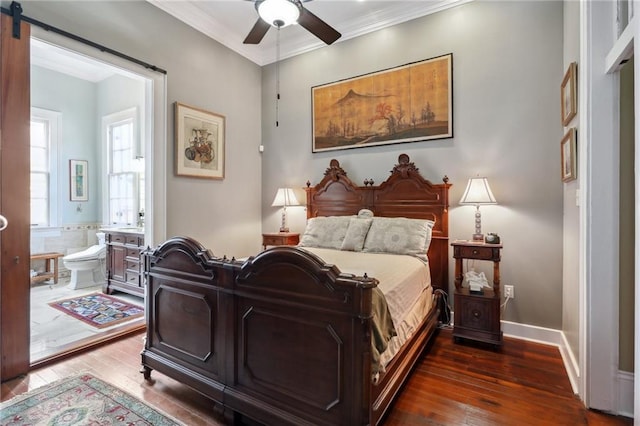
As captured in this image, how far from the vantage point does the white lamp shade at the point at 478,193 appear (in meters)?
2.82

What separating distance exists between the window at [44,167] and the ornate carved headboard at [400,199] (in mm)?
4463

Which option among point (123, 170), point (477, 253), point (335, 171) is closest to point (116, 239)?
point (123, 170)

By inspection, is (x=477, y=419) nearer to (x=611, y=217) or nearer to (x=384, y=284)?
(x=384, y=284)

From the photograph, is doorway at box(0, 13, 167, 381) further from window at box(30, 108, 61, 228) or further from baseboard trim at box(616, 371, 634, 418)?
baseboard trim at box(616, 371, 634, 418)

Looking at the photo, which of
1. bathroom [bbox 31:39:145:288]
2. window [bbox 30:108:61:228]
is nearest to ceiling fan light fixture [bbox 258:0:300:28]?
bathroom [bbox 31:39:145:288]

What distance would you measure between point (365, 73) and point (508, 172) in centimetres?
200

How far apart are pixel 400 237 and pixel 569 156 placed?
1.46m

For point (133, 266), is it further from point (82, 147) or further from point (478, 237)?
point (478, 237)

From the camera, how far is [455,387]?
2.12 meters

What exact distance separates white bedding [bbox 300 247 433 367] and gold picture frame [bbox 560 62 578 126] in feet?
5.34

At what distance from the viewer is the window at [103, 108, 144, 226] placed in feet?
16.3

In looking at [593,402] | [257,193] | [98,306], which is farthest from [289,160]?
[593,402]

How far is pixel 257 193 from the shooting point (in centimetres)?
459

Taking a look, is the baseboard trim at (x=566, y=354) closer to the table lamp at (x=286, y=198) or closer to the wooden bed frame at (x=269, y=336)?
the wooden bed frame at (x=269, y=336)
